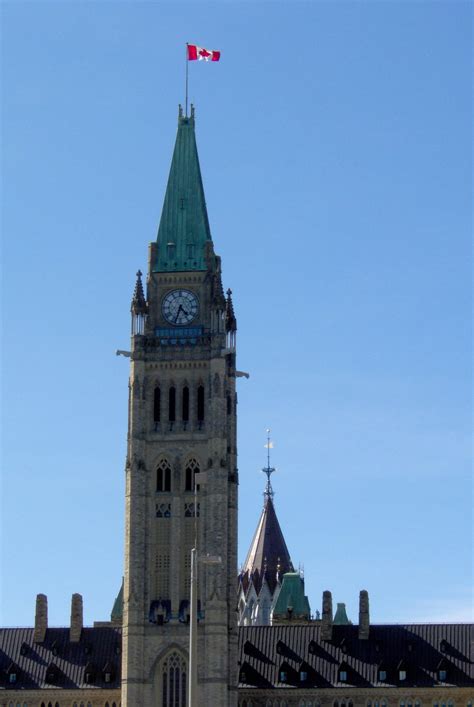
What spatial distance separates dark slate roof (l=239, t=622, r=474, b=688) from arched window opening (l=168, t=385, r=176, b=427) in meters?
17.2

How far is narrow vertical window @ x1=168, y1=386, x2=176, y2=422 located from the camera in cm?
12088

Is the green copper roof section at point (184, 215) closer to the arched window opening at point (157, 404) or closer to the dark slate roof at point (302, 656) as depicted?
the arched window opening at point (157, 404)

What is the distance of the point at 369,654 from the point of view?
123188 millimetres

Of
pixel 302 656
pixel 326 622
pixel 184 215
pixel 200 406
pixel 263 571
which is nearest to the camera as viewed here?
pixel 200 406

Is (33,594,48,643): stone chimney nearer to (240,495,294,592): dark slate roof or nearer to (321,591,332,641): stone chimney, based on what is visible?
(321,591,332,641): stone chimney

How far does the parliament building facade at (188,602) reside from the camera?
→ 11581 centimetres

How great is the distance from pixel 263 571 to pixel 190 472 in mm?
50358

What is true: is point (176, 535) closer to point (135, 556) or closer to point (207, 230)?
point (135, 556)

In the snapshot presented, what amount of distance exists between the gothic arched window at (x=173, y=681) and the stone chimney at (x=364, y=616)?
613 inches

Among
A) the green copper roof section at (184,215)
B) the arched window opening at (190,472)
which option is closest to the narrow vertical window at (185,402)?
the arched window opening at (190,472)

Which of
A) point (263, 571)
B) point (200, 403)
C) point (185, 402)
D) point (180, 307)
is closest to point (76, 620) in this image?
point (185, 402)

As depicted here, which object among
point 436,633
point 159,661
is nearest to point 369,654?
point 436,633

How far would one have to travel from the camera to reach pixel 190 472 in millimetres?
119438

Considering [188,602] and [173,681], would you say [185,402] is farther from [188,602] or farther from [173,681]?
[173,681]
